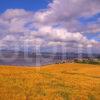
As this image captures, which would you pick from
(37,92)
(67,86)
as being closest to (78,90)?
(67,86)

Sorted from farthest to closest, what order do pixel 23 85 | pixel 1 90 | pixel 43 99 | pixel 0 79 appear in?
pixel 0 79, pixel 23 85, pixel 1 90, pixel 43 99

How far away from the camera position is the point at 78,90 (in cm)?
2845

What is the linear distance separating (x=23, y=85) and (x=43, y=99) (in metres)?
5.31

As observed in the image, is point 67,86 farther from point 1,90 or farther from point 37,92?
point 1,90

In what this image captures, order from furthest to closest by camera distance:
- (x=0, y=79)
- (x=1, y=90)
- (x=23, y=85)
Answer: (x=0, y=79)
(x=23, y=85)
(x=1, y=90)

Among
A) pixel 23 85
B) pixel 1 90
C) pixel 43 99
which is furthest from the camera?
pixel 23 85

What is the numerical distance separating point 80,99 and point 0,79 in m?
9.87

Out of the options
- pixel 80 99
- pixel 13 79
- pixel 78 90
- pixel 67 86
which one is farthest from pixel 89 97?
pixel 13 79

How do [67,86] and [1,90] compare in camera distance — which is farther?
[67,86]

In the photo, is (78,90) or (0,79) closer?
(78,90)

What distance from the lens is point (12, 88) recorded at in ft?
86.4

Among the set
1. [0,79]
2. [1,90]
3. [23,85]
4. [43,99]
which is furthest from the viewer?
[0,79]

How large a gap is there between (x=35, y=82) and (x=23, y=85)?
9.34ft

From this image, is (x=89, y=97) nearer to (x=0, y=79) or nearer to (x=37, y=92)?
(x=37, y=92)
